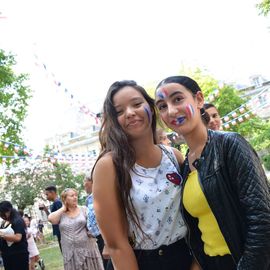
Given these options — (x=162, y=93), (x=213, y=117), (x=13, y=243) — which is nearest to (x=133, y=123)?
(x=162, y=93)

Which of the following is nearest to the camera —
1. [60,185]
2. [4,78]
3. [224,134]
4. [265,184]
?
[265,184]

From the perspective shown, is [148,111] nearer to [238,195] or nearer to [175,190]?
[175,190]

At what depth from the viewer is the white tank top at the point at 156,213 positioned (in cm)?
205

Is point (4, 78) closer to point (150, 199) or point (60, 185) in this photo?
point (150, 199)

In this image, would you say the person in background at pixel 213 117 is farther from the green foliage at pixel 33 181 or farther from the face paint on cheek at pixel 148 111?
the green foliage at pixel 33 181

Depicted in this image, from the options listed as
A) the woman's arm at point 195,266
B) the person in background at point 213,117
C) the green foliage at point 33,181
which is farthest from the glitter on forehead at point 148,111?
the green foliage at point 33,181

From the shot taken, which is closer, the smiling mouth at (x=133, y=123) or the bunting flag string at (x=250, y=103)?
the smiling mouth at (x=133, y=123)

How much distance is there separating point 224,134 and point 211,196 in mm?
326

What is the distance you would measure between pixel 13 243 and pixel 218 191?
548 centimetres

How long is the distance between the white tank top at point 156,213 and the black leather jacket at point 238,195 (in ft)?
1.01

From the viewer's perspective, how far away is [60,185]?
37.2m

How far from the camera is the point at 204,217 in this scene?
1883mm

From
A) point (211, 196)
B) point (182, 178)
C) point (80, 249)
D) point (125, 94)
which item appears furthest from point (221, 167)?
point (80, 249)

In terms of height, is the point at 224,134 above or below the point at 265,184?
above
